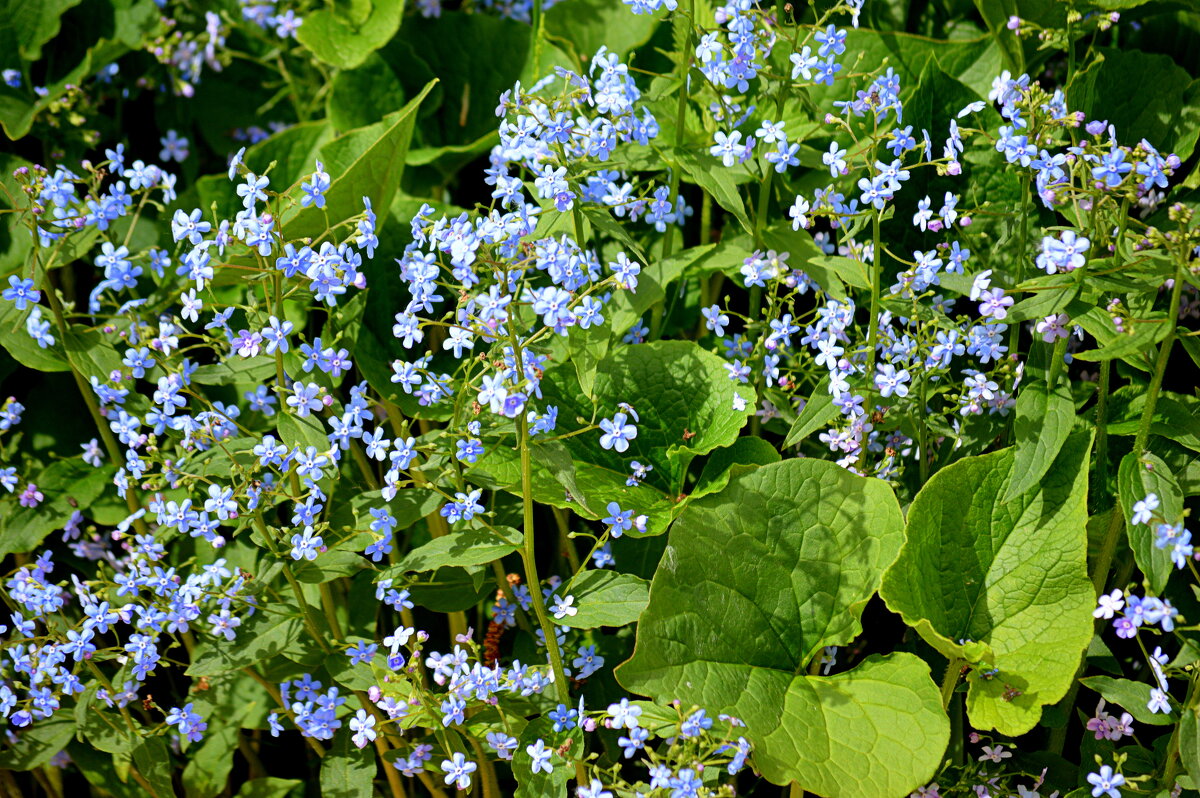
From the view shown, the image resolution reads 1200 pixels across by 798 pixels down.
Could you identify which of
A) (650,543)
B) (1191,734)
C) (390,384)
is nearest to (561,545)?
(650,543)

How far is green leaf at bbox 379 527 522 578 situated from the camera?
1.87m

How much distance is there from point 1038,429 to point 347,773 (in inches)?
58.9

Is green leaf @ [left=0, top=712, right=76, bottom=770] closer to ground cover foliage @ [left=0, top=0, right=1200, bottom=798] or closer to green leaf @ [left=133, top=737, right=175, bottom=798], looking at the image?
ground cover foliage @ [left=0, top=0, right=1200, bottom=798]

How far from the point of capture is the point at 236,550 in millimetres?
2664

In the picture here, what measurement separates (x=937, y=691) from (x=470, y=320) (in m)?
1.05

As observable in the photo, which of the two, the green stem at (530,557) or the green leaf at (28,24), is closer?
the green stem at (530,557)

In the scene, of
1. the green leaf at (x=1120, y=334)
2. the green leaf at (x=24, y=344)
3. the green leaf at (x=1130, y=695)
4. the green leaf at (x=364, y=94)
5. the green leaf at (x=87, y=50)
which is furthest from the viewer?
the green leaf at (x=364, y=94)

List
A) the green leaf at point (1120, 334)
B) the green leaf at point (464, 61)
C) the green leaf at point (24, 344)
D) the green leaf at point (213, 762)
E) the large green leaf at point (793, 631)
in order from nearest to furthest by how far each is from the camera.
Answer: the green leaf at point (1120, 334)
the large green leaf at point (793, 631)
the green leaf at point (24, 344)
the green leaf at point (213, 762)
the green leaf at point (464, 61)

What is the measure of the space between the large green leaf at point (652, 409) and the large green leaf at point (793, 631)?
20 centimetres

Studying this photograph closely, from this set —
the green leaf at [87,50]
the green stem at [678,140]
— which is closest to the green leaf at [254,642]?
the green stem at [678,140]

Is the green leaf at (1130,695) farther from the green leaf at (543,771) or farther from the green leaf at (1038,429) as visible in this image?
the green leaf at (543,771)

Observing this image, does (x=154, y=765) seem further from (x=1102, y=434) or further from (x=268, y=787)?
(x=1102, y=434)

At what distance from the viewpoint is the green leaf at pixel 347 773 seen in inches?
86.7

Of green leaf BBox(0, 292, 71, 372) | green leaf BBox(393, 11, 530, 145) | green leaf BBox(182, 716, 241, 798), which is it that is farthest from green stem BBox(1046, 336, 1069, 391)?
green leaf BBox(0, 292, 71, 372)
